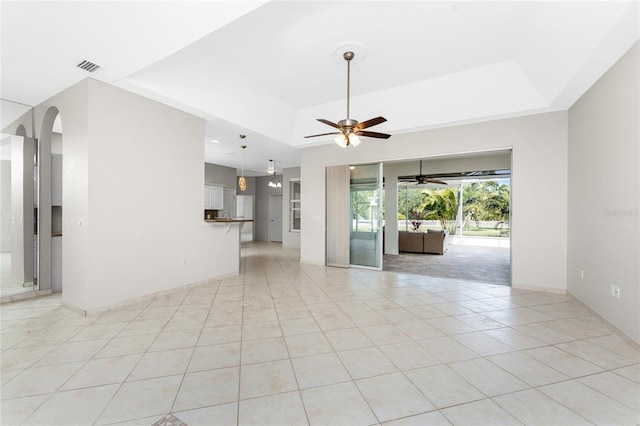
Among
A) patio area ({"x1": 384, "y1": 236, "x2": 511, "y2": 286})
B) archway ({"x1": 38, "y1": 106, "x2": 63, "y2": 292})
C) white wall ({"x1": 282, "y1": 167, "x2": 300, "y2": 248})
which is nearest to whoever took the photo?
archway ({"x1": 38, "y1": 106, "x2": 63, "y2": 292})

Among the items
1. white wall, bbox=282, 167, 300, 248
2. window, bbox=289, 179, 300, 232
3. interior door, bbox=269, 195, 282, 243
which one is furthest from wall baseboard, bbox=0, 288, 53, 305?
interior door, bbox=269, 195, 282, 243

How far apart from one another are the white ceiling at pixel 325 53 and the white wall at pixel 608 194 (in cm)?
35

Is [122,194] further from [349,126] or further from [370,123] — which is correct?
[370,123]

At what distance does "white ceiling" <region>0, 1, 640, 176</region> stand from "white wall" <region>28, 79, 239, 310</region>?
0.98ft

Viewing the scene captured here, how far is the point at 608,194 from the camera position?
290 cm

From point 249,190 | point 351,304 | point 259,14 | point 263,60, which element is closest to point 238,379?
point 351,304

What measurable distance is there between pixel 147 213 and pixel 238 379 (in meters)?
2.84

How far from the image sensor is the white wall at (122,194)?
10.5 ft

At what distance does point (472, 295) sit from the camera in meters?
4.04

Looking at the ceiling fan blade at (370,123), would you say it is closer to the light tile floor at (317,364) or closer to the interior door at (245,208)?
the light tile floor at (317,364)

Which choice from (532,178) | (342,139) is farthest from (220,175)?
(532,178)

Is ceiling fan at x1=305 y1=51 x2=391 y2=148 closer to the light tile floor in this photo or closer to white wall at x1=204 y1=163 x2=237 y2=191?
→ the light tile floor

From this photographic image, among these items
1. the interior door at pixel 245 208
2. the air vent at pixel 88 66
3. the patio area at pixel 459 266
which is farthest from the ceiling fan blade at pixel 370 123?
the interior door at pixel 245 208

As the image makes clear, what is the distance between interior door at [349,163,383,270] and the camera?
226 inches
